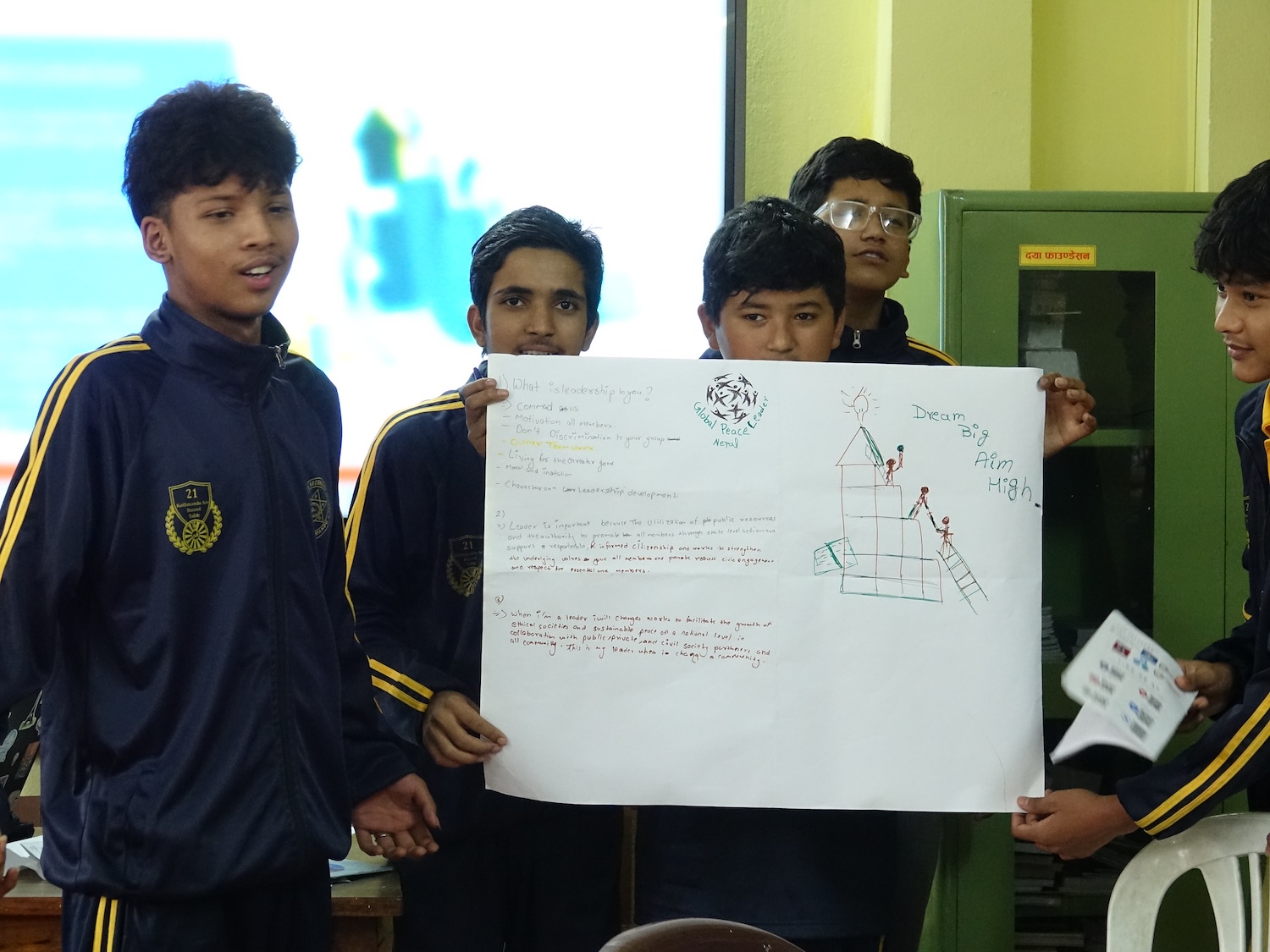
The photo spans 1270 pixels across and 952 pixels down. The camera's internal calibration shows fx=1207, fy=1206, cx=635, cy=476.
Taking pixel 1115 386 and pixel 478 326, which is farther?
pixel 1115 386

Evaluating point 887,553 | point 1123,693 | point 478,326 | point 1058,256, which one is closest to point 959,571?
point 887,553

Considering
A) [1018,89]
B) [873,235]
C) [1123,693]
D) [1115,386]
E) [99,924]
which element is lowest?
[99,924]

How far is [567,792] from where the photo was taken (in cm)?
162

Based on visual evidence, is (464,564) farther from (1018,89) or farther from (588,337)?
(1018,89)

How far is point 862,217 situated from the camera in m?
2.23

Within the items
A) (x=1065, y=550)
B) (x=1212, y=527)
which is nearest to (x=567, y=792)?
(x=1065, y=550)

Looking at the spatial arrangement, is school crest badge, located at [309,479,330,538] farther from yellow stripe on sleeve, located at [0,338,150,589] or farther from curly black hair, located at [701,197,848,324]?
curly black hair, located at [701,197,848,324]

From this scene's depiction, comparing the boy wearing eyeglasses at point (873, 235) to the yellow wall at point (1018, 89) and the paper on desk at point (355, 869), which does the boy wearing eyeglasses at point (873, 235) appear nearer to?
the yellow wall at point (1018, 89)

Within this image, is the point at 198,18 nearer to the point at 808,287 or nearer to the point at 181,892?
the point at 808,287

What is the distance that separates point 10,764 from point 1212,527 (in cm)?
223

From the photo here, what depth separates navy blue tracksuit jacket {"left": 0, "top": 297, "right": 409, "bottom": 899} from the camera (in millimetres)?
1326

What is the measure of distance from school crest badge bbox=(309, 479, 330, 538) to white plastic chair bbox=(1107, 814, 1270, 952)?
1117 mm

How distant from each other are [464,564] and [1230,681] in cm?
112

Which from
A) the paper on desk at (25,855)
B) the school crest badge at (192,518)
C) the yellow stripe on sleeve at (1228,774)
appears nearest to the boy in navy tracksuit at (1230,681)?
the yellow stripe on sleeve at (1228,774)
